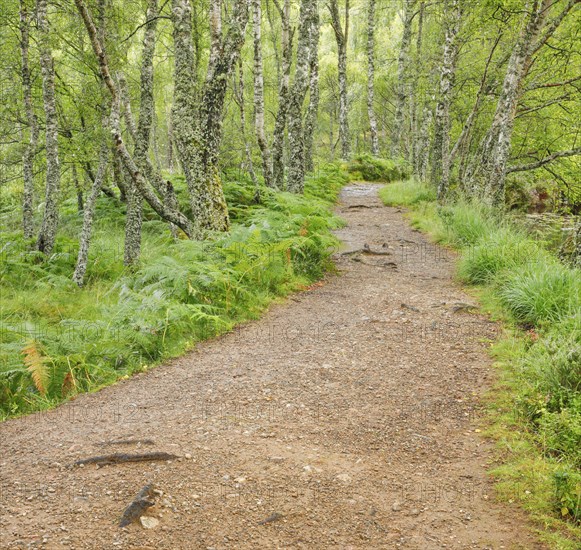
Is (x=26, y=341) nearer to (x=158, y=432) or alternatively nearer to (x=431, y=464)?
(x=158, y=432)

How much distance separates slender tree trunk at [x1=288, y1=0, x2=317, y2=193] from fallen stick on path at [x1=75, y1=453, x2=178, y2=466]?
10.4 meters

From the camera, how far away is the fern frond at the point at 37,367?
482cm

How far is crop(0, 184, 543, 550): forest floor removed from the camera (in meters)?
2.90

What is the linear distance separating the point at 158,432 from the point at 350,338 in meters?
2.84

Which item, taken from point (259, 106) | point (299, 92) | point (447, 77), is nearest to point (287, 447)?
point (299, 92)

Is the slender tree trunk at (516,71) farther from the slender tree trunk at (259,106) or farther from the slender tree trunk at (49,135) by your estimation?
the slender tree trunk at (49,135)

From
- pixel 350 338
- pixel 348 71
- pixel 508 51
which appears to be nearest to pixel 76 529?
pixel 350 338

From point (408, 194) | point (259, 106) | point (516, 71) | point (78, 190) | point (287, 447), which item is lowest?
point (287, 447)

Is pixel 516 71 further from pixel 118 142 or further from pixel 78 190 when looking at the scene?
pixel 78 190

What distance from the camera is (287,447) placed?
12.6ft

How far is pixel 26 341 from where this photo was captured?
535 cm

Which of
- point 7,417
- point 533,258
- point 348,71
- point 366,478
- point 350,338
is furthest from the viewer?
point 348,71

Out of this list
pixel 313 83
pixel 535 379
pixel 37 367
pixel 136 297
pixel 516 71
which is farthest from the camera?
pixel 313 83

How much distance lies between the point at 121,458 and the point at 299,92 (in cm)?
1113
